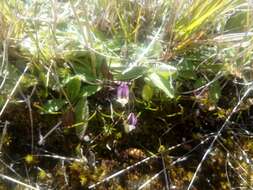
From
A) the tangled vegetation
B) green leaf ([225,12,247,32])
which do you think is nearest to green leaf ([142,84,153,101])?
the tangled vegetation

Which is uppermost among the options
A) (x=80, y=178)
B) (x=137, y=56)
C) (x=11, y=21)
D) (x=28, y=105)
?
(x=11, y=21)

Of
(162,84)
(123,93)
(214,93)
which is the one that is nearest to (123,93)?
(123,93)

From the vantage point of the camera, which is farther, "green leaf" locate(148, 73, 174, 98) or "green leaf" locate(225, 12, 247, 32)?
"green leaf" locate(225, 12, 247, 32)

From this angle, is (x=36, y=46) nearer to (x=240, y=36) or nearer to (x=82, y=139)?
(x=82, y=139)

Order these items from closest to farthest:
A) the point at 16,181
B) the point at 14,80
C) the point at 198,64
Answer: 1. the point at 16,181
2. the point at 14,80
3. the point at 198,64

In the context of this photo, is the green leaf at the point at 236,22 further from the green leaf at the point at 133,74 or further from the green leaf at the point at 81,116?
the green leaf at the point at 81,116

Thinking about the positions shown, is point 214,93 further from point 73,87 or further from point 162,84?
point 73,87

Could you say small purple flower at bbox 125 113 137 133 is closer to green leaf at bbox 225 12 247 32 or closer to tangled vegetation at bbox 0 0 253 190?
tangled vegetation at bbox 0 0 253 190

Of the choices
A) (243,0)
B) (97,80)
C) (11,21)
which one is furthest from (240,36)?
(11,21)

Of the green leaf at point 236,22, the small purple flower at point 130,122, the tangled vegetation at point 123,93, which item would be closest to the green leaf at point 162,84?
the tangled vegetation at point 123,93
